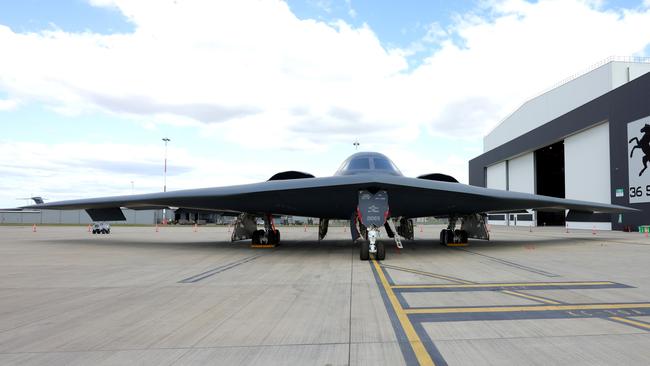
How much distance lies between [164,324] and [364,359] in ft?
8.31

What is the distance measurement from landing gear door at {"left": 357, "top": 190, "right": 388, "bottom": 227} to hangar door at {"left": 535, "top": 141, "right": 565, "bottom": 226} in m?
47.4

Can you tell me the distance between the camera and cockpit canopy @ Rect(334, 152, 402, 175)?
45.8 feet

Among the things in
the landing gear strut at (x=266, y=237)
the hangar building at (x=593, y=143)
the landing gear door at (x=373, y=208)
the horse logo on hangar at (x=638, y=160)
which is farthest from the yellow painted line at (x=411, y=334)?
the horse logo on hangar at (x=638, y=160)

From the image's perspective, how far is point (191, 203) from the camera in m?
15.0

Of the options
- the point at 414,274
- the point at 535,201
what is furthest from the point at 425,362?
the point at 535,201

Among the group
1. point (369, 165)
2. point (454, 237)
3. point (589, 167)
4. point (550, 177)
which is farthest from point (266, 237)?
point (550, 177)

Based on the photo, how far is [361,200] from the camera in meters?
11.0

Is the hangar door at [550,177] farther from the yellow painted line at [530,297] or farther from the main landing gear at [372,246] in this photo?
the yellow painted line at [530,297]

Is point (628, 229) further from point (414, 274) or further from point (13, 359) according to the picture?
point (13, 359)

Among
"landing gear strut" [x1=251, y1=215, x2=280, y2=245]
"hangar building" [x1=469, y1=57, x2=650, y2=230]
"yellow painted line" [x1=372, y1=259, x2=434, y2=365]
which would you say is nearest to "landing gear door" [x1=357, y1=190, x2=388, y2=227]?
"yellow painted line" [x1=372, y1=259, x2=434, y2=365]

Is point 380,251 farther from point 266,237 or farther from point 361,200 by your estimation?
point 266,237

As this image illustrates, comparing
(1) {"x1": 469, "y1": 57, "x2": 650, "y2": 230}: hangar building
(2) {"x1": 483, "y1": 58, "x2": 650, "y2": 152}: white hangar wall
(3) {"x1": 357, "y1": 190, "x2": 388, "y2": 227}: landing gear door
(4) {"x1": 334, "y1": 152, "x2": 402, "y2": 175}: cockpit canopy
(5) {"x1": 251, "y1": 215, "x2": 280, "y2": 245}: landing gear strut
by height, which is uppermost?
(2) {"x1": 483, "y1": 58, "x2": 650, "y2": 152}: white hangar wall

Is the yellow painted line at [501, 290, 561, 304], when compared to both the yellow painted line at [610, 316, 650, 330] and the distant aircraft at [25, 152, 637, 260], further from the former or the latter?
the distant aircraft at [25, 152, 637, 260]

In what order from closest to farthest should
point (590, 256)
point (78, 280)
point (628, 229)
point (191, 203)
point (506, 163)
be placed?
point (78, 280)
point (590, 256)
point (191, 203)
point (628, 229)
point (506, 163)
